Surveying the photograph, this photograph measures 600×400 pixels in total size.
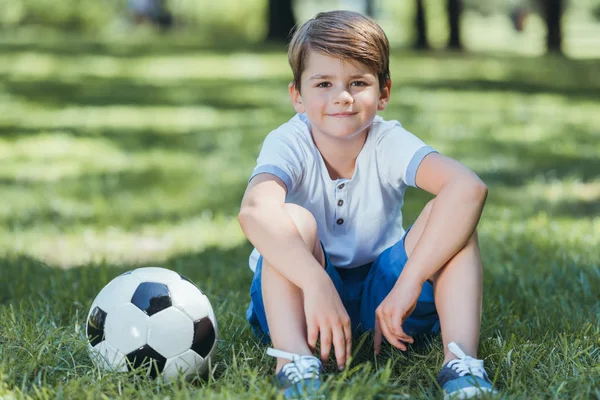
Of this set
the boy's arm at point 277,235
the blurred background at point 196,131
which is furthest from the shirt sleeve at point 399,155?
the blurred background at point 196,131

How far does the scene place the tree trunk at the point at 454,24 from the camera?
20.2 meters

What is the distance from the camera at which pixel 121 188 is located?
21.3ft

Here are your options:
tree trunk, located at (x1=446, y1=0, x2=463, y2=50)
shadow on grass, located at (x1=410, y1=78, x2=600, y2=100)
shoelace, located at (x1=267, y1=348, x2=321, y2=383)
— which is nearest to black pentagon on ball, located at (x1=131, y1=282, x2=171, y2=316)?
shoelace, located at (x1=267, y1=348, x2=321, y2=383)

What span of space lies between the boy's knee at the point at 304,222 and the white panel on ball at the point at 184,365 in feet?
1.62

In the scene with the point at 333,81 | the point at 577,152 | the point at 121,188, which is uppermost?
the point at 333,81

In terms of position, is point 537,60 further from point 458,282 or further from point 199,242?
point 458,282

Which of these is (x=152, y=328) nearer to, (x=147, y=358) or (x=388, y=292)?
(x=147, y=358)

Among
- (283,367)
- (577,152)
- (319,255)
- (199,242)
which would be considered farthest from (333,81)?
(577,152)

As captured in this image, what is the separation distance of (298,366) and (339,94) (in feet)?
2.96

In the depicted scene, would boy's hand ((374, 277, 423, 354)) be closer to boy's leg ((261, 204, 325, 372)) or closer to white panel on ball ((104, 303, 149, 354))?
boy's leg ((261, 204, 325, 372))

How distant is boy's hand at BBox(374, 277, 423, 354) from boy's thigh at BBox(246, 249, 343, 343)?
1.01ft

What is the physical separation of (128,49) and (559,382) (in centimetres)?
1548

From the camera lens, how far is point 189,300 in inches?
110

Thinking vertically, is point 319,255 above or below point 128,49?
above
